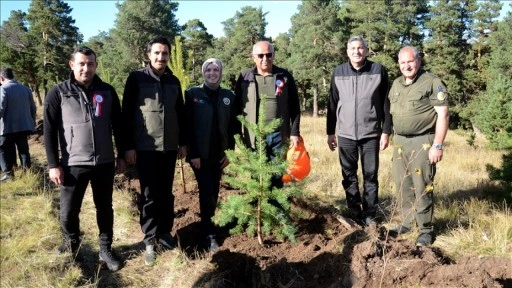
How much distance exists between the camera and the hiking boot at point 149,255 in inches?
159

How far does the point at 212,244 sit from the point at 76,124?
199 centimetres

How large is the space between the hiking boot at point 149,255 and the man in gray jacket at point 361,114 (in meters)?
2.57

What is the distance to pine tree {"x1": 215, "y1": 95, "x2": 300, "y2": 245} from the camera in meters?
3.74

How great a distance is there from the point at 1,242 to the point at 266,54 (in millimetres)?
3824

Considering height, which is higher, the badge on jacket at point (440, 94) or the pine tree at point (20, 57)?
the pine tree at point (20, 57)

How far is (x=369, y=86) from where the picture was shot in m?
4.36

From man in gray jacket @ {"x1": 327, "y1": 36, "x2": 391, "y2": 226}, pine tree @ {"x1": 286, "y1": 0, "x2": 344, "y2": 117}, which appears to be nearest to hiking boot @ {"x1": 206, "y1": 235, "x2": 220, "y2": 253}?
man in gray jacket @ {"x1": 327, "y1": 36, "x2": 391, "y2": 226}

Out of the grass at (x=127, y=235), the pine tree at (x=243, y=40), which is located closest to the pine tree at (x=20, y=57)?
the pine tree at (x=243, y=40)

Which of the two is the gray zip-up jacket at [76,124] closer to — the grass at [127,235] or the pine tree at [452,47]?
the grass at [127,235]

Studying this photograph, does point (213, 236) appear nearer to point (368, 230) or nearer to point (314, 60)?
point (368, 230)

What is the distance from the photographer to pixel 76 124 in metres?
3.61

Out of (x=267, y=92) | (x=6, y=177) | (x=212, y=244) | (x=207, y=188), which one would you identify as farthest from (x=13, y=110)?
(x=267, y=92)

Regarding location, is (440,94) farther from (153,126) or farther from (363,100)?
(153,126)

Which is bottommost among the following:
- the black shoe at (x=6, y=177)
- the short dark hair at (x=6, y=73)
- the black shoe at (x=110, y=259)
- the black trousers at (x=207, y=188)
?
the black shoe at (x=110, y=259)
